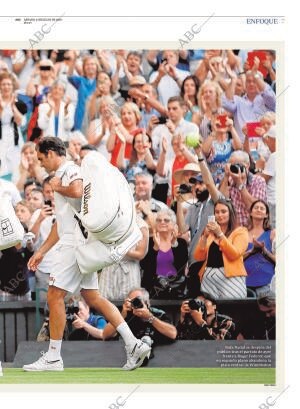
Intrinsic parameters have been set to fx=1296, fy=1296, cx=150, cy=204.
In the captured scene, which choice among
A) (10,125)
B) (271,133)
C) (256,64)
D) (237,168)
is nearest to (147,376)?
(237,168)

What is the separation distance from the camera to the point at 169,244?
9.70 meters

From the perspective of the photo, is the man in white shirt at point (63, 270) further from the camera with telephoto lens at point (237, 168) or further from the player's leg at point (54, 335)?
the camera with telephoto lens at point (237, 168)

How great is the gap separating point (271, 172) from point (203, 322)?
48.4 inches

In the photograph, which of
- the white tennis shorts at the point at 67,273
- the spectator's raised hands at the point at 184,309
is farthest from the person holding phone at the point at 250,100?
the white tennis shorts at the point at 67,273

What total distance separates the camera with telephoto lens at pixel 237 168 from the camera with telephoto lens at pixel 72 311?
1.54 meters

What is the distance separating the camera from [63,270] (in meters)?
9.46

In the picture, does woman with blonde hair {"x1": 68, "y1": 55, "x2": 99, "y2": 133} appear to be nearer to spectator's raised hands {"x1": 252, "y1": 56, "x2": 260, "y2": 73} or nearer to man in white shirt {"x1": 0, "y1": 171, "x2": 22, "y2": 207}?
man in white shirt {"x1": 0, "y1": 171, "x2": 22, "y2": 207}

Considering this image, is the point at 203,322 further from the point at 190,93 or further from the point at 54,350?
the point at 190,93

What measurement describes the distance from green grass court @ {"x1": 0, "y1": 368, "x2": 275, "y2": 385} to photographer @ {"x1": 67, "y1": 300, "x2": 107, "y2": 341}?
245 mm

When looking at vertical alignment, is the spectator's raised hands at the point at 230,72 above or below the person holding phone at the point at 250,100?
above

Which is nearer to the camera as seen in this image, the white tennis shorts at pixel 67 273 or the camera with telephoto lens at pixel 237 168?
the white tennis shorts at pixel 67 273

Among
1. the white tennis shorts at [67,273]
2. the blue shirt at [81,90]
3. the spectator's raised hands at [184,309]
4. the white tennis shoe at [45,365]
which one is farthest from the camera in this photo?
the blue shirt at [81,90]

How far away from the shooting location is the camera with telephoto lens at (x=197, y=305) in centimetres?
966
